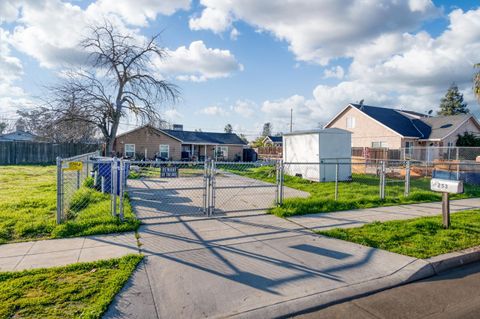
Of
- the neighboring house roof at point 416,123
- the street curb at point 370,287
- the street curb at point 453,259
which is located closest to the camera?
the street curb at point 370,287

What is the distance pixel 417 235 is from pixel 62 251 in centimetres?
666

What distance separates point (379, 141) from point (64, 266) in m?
32.3

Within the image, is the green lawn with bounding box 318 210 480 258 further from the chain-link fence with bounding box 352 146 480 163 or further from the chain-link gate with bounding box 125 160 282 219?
the chain-link fence with bounding box 352 146 480 163

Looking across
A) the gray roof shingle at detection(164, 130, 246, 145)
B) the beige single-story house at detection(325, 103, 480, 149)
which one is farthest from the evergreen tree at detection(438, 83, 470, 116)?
the gray roof shingle at detection(164, 130, 246, 145)

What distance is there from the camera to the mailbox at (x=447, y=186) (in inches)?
241

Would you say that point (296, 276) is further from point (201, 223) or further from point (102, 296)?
point (201, 223)

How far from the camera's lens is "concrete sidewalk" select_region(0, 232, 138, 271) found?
438 cm

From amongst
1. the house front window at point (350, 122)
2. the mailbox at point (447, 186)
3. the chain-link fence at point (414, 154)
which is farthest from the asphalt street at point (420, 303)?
the house front window at point (350, 122)

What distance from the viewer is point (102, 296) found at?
3.41m

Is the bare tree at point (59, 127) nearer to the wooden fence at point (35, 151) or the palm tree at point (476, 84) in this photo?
the wooden fence at point (35, 151)

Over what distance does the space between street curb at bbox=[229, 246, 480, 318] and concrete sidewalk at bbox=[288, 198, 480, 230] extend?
85.2 inches

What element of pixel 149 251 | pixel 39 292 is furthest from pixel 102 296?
pixel 149 251

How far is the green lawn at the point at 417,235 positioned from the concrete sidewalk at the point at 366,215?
409mm

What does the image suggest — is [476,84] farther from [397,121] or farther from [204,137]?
[204,137]
